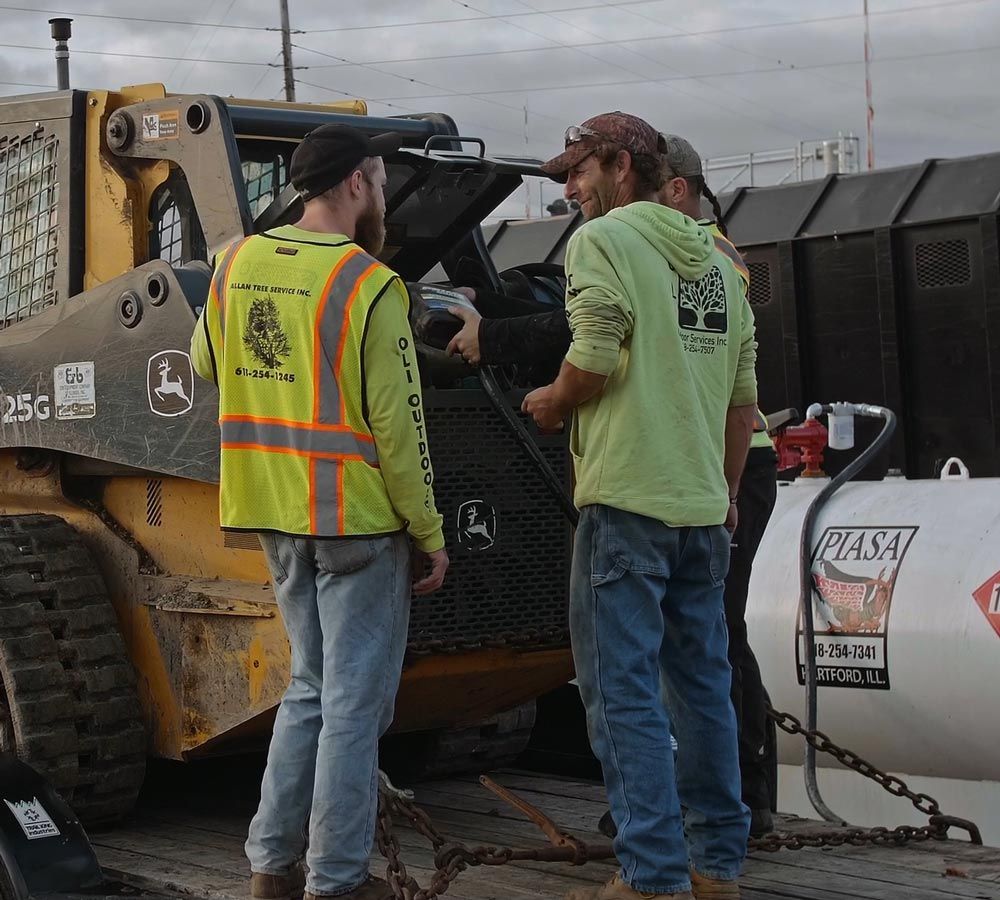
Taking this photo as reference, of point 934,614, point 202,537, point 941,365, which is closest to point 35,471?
point 202,537

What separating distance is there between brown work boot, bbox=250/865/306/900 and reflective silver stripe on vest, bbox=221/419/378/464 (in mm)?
Answer: 1107

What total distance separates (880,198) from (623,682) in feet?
26.0

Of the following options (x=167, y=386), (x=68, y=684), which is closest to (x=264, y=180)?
(x=167, y=386)

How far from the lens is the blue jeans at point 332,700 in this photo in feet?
12.8

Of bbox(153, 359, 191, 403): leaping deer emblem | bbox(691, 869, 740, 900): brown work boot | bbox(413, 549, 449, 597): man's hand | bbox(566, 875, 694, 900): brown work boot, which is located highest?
bbox(153, 359, 191, 403): leaping deer emblem

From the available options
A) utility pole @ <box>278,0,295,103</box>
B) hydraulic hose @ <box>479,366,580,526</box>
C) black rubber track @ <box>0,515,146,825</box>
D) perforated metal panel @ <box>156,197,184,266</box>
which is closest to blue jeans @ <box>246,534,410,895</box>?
hydraulic hose @ <box>479,366,580,526</box>

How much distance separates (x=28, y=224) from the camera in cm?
557

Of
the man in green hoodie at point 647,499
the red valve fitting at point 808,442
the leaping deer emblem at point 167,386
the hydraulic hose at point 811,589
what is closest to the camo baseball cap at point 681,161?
the man in green hoodie at point 647,499

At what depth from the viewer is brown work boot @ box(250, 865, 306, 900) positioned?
4.14 meters

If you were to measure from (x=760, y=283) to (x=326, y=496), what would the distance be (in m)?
8.22

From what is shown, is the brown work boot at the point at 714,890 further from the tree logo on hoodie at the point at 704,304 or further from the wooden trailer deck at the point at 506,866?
the tree logo on hoodie at the point at 704,304

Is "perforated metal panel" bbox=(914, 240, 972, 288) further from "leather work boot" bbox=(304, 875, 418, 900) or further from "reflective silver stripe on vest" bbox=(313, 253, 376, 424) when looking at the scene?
"leather work boot" bbox=(304, 875, 418, 900)

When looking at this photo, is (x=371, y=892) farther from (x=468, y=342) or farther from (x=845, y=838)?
(x=845, y=838)

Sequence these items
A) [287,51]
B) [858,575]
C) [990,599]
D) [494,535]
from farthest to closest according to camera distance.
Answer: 1. [287,51]
2. [858,575]
3. [990,599]
4. [494,535]
